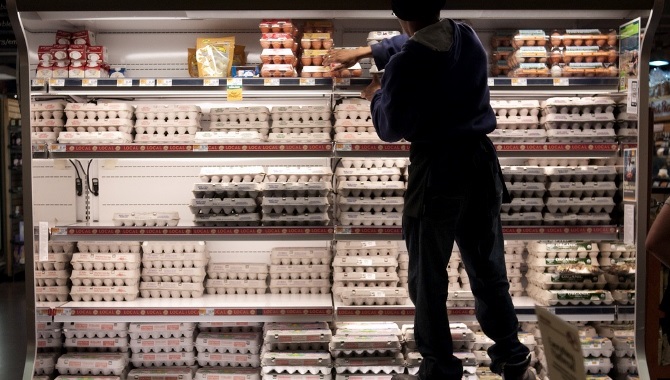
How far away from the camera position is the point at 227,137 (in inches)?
177

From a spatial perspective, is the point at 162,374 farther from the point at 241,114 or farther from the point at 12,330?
the point at 12,330

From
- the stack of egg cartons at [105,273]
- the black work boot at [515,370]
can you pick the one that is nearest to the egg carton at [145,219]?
the stack of egg cartons at [105,273]

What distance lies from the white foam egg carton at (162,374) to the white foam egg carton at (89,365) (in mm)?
113

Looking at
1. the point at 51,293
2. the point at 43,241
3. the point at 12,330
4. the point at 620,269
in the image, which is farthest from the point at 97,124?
the point at 12,330

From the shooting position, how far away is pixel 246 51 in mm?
5180

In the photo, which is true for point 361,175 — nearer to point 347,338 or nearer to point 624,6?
point 347,338

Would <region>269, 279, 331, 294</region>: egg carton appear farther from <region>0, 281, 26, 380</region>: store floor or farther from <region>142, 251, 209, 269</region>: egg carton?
<region>0, 281, 26, 380</region>: store floor

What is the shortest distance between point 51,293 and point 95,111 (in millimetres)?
1284

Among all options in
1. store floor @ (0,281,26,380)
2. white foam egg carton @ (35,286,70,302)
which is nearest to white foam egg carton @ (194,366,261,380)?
white foam egg carton @ (35,286,70,302)

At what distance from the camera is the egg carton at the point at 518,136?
452 centimetres

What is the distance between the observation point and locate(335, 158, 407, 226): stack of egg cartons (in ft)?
14.8

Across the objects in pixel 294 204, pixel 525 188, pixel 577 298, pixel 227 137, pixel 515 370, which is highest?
pixel 227 137

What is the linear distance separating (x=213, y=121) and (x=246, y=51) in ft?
2.35

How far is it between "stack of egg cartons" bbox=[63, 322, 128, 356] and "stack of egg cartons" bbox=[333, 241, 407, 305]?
1510 mm
